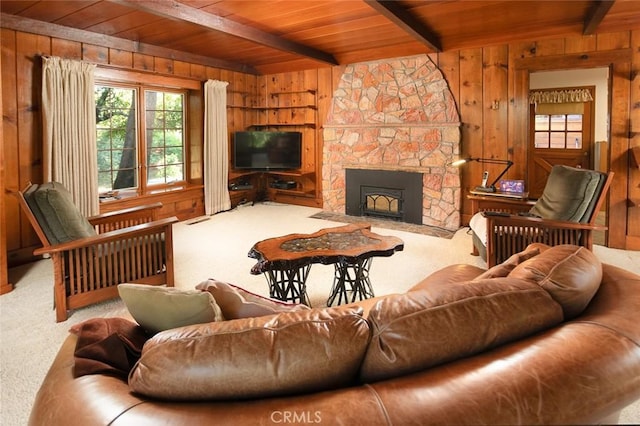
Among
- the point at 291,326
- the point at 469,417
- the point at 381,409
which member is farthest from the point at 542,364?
the point at 291,326

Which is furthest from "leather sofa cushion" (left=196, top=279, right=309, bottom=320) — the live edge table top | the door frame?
the door frame

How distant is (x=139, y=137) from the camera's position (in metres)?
5.62

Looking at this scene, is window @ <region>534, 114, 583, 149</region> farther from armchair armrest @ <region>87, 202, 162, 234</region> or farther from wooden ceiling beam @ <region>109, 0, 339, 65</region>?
armchair armrest @ <region>87, 202, 162, 234</region>

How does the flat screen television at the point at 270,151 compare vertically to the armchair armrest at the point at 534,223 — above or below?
above

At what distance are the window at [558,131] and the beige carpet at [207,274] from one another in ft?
10.7

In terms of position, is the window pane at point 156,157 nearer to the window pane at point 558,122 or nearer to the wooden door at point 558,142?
the wooden door at point 558,142

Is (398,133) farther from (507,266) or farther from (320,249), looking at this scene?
(507,266)

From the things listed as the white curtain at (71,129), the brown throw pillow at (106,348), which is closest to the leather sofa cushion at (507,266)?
the brown throw pillow at (106,348)

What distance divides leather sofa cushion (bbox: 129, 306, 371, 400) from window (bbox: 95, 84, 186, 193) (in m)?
4.98

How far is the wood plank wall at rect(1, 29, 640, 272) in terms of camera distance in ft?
14.0

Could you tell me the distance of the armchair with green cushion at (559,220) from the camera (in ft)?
10.7

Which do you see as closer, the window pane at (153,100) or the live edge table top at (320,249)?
the live edge table top at (320,249)

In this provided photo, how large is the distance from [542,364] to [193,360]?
30.9 inches

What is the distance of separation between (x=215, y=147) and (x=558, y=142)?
5.91m
